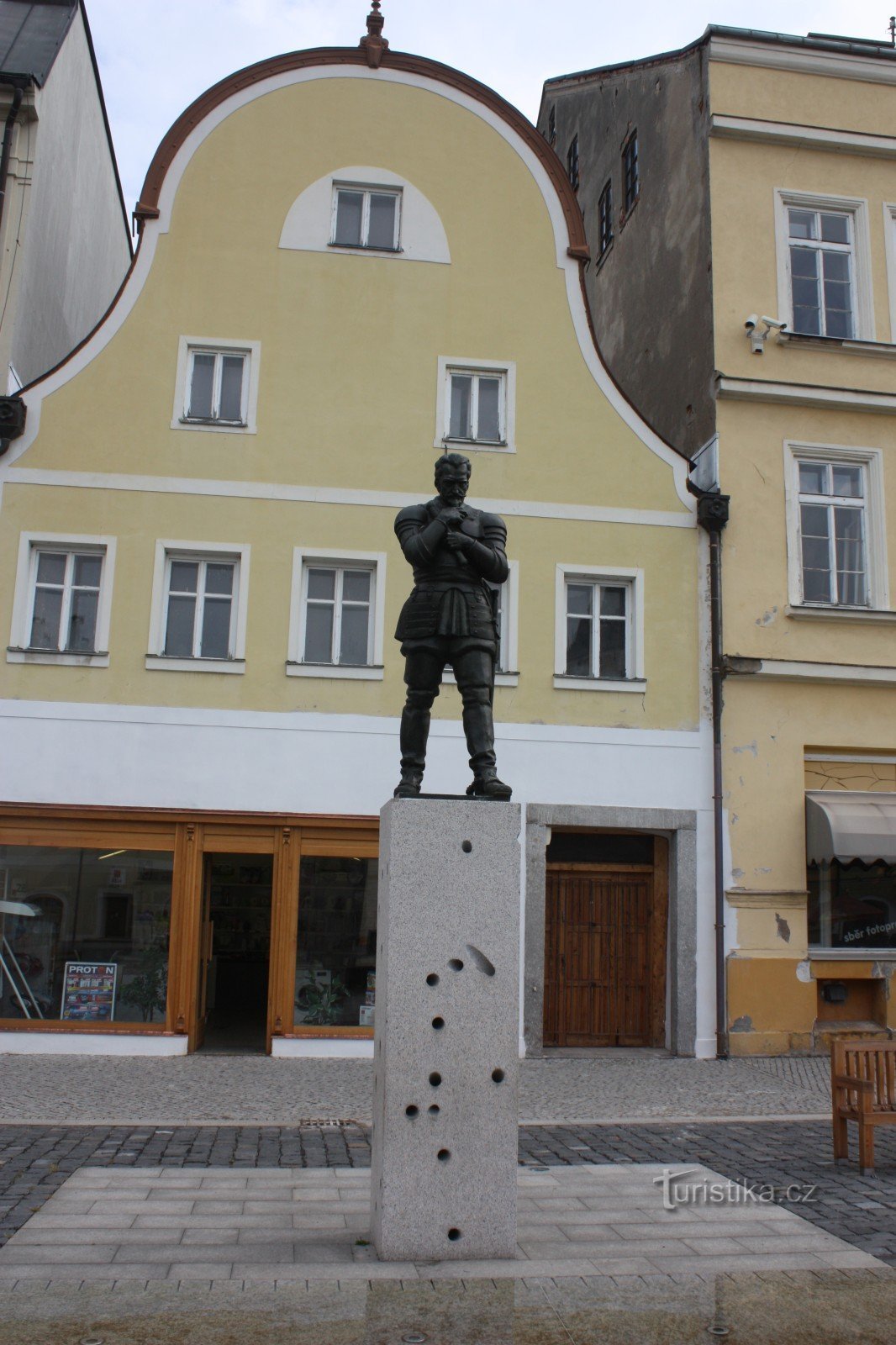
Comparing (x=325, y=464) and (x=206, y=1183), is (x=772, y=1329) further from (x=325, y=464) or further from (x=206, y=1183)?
(x=325, y=464)

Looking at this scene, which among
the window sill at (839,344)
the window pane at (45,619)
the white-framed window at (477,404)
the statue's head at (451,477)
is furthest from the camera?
the window sill at (839,344)

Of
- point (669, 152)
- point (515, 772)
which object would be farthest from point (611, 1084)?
point (669, 152)

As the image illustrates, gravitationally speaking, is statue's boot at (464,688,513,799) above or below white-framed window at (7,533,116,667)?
below

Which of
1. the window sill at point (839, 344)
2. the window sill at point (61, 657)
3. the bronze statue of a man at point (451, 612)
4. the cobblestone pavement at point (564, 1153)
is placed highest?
the window sill at point (839, 344)

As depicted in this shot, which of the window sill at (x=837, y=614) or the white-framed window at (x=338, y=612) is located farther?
the window sill at (x=837, y=614)

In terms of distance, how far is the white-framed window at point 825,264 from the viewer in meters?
15.5

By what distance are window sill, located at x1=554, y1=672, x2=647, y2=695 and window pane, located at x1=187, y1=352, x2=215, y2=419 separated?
510 cm

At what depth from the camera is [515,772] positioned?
13.7m

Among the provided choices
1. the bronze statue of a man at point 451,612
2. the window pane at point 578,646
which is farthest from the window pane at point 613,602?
the bronze statue of a man at point 451,612

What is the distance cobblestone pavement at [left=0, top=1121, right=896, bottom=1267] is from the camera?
686 centimetres

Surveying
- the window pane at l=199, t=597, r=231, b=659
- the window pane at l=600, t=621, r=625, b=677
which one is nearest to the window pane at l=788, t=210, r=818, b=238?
the window pane at l=600, t=621, r=625, b=677

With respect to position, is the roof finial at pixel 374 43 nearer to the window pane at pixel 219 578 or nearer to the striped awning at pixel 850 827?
the window pane at pixel 219 578

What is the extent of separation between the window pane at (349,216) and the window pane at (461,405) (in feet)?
6.84

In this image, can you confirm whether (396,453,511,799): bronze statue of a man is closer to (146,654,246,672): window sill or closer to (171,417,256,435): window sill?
(146,654,246,672): window sill
